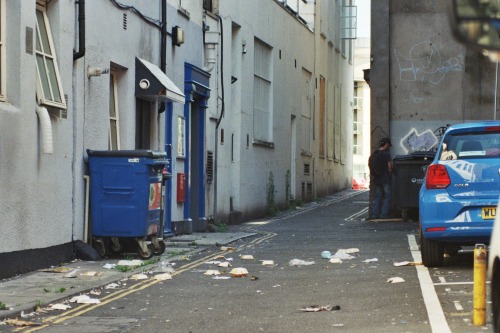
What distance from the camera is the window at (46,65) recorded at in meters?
15.4

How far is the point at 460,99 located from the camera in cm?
2762

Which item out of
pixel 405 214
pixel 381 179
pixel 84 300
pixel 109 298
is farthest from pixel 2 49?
pixel 381 179

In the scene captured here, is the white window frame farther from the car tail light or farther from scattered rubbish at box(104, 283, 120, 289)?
the car tail light

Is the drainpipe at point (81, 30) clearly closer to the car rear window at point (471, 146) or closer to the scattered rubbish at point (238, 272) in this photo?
the scattered rubbish at point (238, 272)

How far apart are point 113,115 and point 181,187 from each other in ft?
12.6

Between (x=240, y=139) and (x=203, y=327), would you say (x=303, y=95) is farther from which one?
(x=203, y=327)

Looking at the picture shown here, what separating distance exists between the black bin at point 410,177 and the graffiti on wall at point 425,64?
209cm

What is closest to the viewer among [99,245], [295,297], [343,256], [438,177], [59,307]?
[59,307]

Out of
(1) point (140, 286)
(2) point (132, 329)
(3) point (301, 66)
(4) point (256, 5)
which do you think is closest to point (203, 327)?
(2) point (132, 329)

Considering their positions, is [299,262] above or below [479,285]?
below

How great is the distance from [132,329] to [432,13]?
19.6 m

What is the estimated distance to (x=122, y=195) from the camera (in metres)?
16.8

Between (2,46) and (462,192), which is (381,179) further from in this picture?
(2,46)

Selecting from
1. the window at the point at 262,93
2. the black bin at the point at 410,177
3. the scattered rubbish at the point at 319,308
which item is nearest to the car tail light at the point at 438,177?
the scattered rubbish at the point at 319,308
